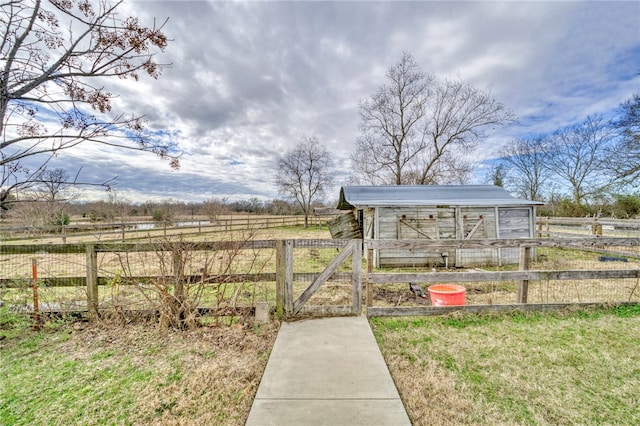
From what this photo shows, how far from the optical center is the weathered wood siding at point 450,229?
9.59 meters

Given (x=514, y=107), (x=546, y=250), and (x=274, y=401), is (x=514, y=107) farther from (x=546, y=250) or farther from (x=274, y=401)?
(x=274, y=401)

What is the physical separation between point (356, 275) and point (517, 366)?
213 cm

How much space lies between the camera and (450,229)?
9852 mm

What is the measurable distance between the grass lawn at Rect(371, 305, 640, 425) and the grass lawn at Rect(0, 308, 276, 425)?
165 centimetres

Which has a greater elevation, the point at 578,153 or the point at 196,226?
the point at 578,153

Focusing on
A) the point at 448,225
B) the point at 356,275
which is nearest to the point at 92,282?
the point at 356,275

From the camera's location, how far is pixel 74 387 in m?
2.55

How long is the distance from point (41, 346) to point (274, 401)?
329cm

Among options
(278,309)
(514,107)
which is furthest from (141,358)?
(514,107)

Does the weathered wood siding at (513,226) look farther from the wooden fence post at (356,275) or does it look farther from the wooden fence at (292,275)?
the wooden fence post at (356,275)

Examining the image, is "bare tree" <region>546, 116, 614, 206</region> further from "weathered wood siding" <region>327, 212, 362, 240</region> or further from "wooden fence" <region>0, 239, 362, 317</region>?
"wooden fence" <region>0, 239, 362, 317</region>

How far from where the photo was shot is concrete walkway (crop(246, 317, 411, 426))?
2.05m

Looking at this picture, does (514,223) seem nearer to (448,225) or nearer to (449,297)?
(448,225)

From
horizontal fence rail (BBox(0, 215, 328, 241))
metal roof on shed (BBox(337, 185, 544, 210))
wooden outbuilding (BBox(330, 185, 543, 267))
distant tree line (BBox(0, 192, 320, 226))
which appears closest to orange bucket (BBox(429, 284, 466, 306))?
distant tree line (BBox(0, 192, 320, 226))
